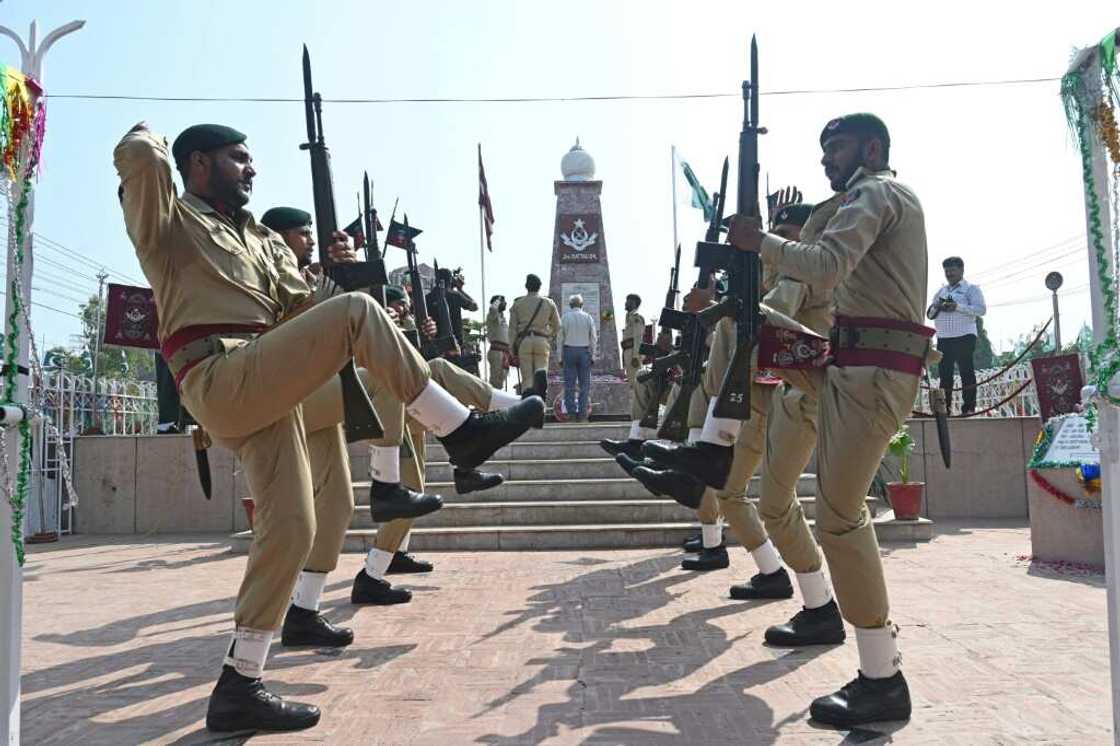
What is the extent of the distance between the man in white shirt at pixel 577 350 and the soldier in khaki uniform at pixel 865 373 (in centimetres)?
987

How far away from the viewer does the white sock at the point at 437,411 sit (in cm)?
327

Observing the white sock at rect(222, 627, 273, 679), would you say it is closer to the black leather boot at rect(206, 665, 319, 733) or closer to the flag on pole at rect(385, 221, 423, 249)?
the black leather boot at rect(206, 665, 319, 733)

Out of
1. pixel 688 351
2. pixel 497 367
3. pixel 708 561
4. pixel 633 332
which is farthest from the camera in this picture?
pixel 633 332

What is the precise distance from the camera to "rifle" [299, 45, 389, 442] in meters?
3.67

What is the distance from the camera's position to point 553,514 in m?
8.53

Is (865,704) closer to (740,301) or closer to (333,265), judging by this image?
(740,301)

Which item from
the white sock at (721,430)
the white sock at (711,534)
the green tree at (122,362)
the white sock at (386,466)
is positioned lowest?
the white sock at (711,534)

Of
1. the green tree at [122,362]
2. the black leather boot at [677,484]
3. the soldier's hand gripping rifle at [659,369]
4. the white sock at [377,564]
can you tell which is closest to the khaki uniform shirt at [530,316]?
the soldier's hand gripping rifle at [659,369]

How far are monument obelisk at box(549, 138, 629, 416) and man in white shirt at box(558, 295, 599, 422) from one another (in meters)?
7.76

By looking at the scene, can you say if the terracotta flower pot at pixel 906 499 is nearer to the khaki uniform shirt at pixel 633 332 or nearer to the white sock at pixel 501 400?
the white sock at pixel 501 400

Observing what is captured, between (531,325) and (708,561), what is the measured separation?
24.1 feet

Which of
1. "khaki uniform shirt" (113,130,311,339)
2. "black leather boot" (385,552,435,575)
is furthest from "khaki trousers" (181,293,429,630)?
"black leather boot" (385,552,435,575)

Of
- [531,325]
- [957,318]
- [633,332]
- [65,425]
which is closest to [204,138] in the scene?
[65,425]

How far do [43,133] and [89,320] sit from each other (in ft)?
133
